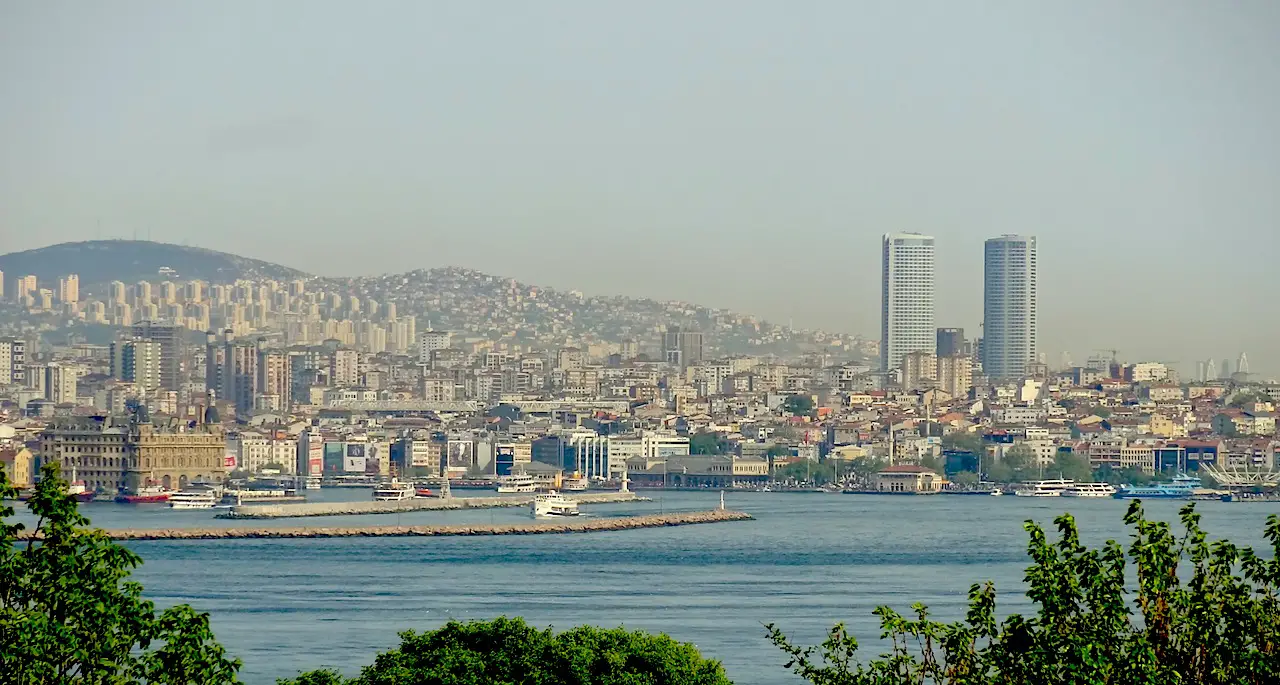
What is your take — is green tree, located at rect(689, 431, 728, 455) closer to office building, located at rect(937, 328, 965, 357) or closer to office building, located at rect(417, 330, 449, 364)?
office building, located at rect(937, 328, 965, 357)

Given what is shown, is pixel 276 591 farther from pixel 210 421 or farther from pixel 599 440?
pixel 599 440

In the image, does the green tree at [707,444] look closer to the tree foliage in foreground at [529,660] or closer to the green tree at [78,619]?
the tree foliage in foreground at [529,660]

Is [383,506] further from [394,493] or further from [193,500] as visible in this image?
[193,500]

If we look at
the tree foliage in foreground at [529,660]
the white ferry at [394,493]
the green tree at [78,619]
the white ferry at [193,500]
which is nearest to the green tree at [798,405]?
the white ferry at [394,493]

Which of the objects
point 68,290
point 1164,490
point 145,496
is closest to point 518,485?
point 145,496

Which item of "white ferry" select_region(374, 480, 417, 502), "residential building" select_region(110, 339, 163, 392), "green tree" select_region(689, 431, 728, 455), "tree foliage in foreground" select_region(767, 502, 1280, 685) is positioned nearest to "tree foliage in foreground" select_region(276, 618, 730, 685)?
"tree foliage in foreground" select_region(767, 502, 1280, 685)

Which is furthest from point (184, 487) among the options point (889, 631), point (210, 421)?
point (889, 631)
